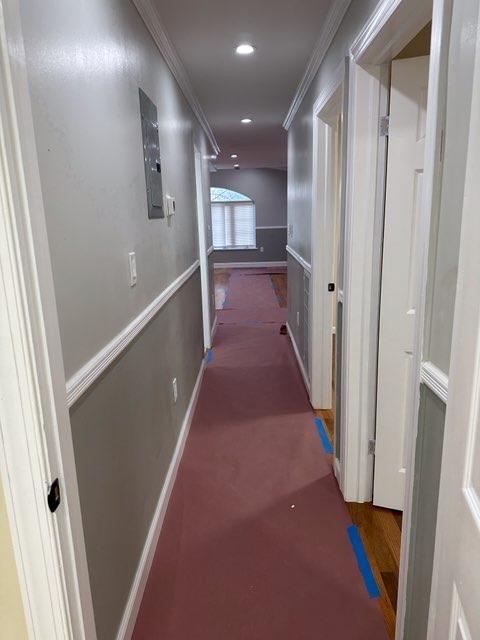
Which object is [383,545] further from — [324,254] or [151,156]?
[151,156]

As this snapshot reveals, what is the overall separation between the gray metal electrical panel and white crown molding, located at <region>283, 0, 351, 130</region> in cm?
97

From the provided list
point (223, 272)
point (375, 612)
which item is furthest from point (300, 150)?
point (223, 272)

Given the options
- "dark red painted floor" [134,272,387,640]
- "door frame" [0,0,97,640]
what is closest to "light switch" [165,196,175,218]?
"dark red painted floor" [134,272,387,640]

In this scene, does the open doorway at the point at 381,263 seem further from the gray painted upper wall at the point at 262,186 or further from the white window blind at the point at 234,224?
the white window blind at the point at 234,224

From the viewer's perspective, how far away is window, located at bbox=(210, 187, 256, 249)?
1132cm

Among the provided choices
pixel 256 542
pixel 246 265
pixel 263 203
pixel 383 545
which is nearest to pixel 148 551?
pixel 256 542

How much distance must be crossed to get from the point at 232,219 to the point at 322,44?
9.14 m

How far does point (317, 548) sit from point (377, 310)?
A: 1095 millimetres

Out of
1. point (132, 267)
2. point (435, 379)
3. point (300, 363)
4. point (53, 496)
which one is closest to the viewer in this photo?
point (53, 496)

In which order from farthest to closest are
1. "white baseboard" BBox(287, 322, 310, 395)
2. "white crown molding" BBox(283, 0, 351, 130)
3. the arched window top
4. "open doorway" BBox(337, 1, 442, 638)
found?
the arched window top < "white baseboard" BBox(287, 322, 310, 395) < "white crown molding" BBox(283, 0, 351, 130) < "open doorway" BBox(337, 1, 442, 638)

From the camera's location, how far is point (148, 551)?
1818 mm

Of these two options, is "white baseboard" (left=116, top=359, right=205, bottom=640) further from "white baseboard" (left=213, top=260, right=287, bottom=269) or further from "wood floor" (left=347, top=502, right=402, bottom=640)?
"white baseboard" (left=213, top=260, right=287, bottom=269)

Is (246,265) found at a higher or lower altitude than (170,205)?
lower

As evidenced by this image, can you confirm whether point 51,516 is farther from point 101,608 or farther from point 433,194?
point 433,194
